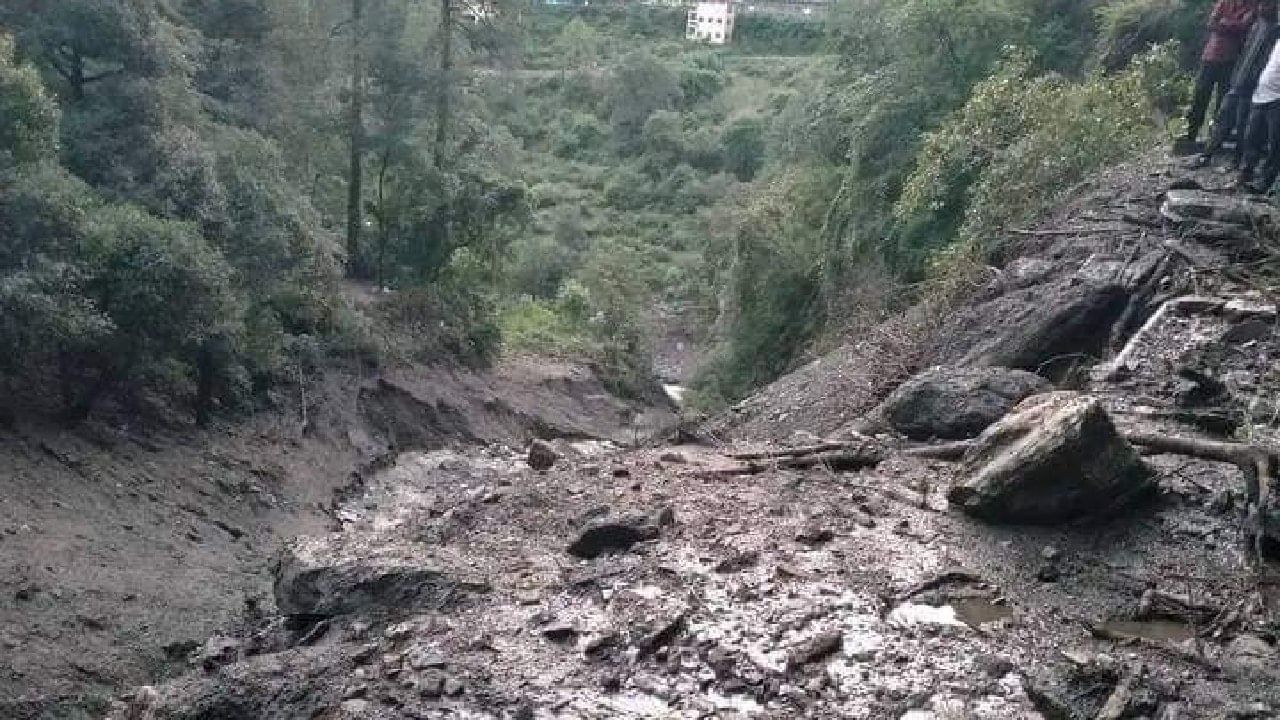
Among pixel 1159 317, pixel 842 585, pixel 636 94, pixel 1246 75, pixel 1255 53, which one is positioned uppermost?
pixel 636 94

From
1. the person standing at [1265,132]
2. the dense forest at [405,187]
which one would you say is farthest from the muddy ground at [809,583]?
the dense forest at [405,187]

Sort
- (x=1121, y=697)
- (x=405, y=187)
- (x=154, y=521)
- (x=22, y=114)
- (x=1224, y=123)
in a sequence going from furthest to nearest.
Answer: (x=405, y=187), (x=154, y=521), (x=22, y=114), (x=1224, y=123), (x=1121, y=697)

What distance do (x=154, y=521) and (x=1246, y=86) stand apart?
1275 cm

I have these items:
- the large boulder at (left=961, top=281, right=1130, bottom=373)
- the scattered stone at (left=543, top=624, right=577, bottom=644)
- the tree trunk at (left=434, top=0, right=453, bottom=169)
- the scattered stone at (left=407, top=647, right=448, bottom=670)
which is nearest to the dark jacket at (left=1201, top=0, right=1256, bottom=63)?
the large boulder at (left=961, top=281, right=1130, bottom=373)

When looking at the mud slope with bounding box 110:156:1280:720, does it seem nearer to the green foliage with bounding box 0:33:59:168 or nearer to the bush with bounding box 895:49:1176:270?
the bush with bounding box 895:49:1176:270

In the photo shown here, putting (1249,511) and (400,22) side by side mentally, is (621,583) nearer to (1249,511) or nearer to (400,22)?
(1249,511)

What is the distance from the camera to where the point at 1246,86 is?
11094 mm

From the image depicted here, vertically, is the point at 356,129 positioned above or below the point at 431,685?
above

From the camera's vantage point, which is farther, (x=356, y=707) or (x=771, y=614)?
(x=771, y=614)

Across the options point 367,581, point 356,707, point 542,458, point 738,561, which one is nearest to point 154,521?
point 542,458

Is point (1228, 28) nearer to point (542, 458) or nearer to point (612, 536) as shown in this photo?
point (542, 458)

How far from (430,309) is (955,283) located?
13536 mm

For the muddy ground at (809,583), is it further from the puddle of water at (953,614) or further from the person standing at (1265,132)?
the person standing at (1265,132)

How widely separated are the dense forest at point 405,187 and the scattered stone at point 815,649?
6746mm
